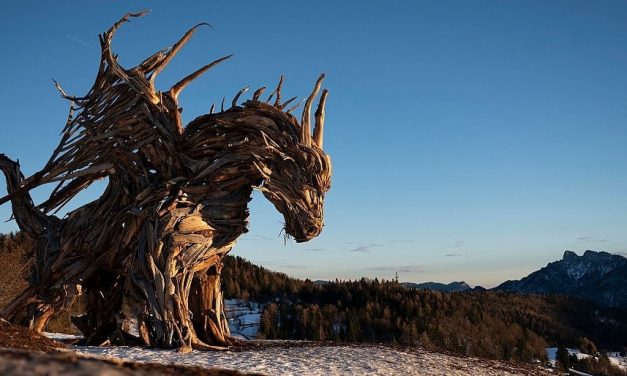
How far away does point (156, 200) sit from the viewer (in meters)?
13.7

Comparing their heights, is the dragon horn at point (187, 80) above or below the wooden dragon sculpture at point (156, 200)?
above

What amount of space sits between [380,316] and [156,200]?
65579mm

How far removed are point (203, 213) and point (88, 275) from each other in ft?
10.7

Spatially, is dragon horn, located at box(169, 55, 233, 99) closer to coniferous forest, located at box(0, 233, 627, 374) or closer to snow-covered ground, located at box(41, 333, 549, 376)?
snow-covered ground, located at box(41, 333, 549, 376)

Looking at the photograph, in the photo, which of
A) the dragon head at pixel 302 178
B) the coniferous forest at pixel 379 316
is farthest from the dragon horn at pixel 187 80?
the coniferous forest at pixel 379 316

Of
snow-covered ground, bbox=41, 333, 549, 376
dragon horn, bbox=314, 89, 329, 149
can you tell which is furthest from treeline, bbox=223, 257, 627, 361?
dragon horn, bbox=314, 89, 329, 149

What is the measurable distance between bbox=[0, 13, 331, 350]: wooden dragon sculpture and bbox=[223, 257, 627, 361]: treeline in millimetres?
44174

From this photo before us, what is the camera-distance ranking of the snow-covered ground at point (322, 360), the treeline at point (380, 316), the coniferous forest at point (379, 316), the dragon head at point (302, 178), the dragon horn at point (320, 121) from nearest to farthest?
the snow-covered ground at point (322, 360) → the dragon head at point (302, 178) → the dragon horn at point (320, 121) → the coniferous forest at point (379, 316) → the treeline at point (380, 316)

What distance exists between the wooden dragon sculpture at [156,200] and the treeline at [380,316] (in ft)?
145

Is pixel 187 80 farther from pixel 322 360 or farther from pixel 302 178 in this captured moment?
pixel 322 360

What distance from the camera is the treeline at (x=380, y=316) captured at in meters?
67.5

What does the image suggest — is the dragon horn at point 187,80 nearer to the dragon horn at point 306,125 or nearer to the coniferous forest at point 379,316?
the dragon horn at point 306,125

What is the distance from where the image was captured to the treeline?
Result: 67.5 m

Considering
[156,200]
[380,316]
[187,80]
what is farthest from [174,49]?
[380,316]
